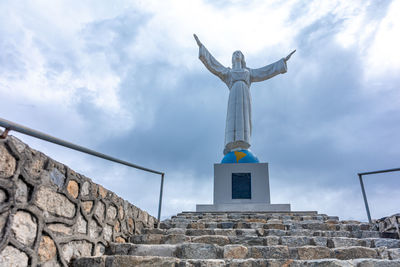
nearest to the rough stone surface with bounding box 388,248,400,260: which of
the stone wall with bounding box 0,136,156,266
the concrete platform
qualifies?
the stone wall with bounding box 0,136,156,266

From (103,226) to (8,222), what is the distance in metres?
1.21

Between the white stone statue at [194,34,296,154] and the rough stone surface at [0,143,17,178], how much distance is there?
8266 millimetres

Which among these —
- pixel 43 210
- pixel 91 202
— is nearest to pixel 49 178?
pixel 43 210

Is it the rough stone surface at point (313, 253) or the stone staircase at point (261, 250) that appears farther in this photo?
the rough stone surface at point (313, 253)

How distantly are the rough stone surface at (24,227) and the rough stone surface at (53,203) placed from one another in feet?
0.39

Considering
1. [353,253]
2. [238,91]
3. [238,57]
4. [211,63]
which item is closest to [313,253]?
[353,253]

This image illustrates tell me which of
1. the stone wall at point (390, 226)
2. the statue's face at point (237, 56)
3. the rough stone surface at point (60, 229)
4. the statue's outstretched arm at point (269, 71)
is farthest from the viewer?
the statue's face at point (237, 56)

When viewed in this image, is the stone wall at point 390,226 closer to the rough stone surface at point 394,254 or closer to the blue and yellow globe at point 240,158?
the rough stone surface at point 394,254

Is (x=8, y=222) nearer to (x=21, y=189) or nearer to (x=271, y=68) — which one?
(x=21, y=189)

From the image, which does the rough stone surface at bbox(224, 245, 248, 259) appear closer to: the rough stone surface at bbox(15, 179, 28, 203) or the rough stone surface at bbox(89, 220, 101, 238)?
the rough stone surface at bbox(89, 220, 101, 238)

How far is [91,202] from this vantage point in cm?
271

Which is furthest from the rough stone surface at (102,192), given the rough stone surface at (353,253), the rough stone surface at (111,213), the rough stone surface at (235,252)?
the rough stone surface at (353,253)

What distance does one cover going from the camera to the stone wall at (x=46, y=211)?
1.75 meters

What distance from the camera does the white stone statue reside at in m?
10.0
